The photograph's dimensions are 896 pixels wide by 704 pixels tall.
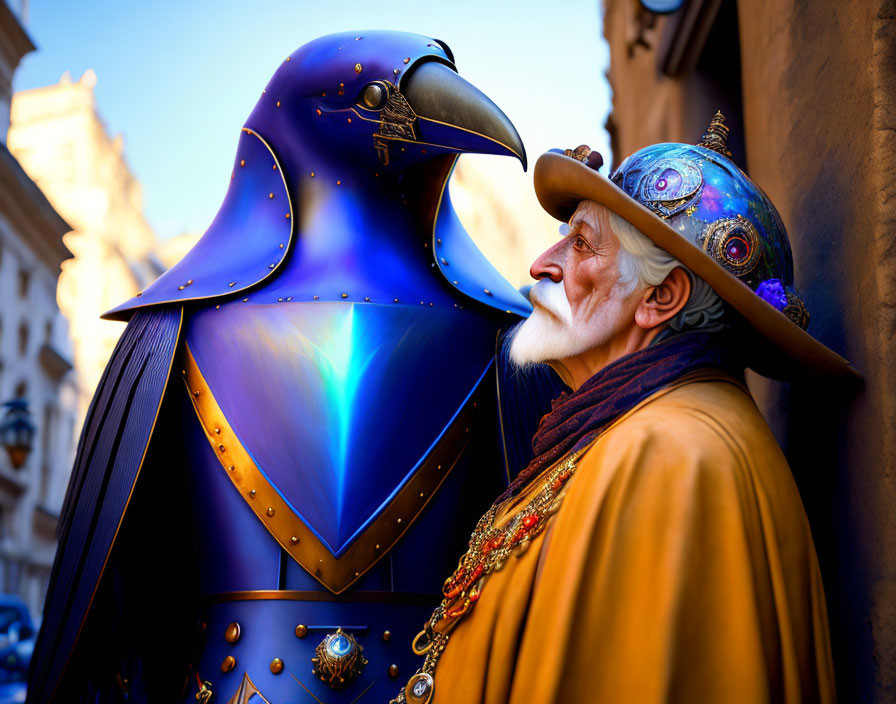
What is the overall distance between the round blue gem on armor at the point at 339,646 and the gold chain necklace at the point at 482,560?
309mm

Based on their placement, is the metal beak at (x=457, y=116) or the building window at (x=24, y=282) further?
the building window at (x=24, y=282)

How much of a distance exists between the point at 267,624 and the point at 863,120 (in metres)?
1.46

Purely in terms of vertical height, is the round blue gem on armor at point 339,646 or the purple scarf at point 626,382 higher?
the purple scarf at point 626,382

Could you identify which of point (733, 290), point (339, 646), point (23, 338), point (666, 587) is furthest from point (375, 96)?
point (23, 338)

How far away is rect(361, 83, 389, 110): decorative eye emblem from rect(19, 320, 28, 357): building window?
1597 centimetres

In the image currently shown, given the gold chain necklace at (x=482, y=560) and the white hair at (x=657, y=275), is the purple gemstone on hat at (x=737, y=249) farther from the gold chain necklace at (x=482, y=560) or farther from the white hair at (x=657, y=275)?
the gold chain necklace at (x=482, y=560)

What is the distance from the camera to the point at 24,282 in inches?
669

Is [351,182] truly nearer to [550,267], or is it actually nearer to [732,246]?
[550,267]

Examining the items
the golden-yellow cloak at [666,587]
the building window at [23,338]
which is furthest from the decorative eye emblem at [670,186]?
the building window at [23,338]

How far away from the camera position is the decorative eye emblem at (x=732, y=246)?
1691 millimetres

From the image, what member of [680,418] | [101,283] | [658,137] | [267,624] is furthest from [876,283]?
[101,283]

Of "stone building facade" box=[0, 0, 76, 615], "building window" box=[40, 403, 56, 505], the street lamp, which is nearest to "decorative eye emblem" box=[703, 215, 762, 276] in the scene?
the street lamp

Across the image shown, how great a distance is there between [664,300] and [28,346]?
1712cm

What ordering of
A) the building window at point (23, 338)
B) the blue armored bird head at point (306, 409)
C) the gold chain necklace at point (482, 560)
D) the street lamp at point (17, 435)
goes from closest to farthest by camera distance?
the gold chain necklace at point (482, 560), the blue armored bird head at point (306, 409), the street lamp at point (17, 435), the building window at point (23, 338)
